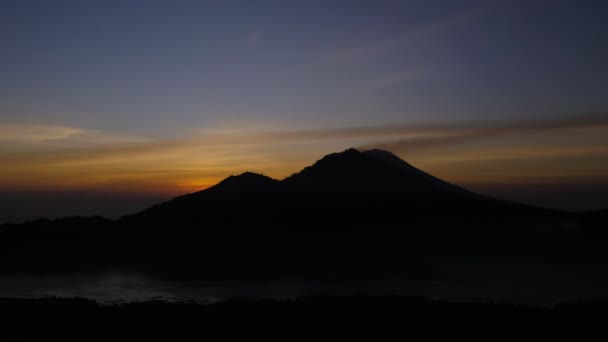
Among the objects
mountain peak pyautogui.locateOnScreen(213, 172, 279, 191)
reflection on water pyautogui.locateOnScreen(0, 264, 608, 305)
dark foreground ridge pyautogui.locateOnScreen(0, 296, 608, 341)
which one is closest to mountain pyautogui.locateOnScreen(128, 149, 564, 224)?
mountain peak pyautogui.locateOnScreen(213, 172, 279, 191)

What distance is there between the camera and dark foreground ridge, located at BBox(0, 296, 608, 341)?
12.5 metres

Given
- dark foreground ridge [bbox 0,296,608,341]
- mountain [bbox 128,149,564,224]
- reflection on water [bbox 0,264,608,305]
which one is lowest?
reflection on water [bbox 0,264,608,305]

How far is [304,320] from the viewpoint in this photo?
1388 centimetres

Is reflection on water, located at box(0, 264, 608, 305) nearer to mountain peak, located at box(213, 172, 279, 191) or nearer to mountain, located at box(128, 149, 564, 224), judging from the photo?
mountain, located at box(128, 149, 564, 224)

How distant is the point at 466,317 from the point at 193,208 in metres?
36.6

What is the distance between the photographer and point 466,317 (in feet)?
46.1

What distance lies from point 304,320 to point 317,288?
8381 millimetres

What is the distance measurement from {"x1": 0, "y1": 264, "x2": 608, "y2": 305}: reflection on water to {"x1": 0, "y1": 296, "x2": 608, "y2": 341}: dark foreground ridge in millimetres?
4170

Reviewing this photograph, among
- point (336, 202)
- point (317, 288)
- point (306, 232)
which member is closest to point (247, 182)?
point (336, 202)

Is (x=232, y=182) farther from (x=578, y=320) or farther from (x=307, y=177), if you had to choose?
(x=578, y=320)

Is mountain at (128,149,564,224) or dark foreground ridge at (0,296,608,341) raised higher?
mountain at (128,149,564,224)

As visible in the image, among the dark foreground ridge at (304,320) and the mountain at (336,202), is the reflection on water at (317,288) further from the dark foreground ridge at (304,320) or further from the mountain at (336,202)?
the mountain at (336,202)

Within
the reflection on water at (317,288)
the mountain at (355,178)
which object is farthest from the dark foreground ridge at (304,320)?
the mountain at (355,178)

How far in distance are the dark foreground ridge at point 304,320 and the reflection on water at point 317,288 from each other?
13.7ft
